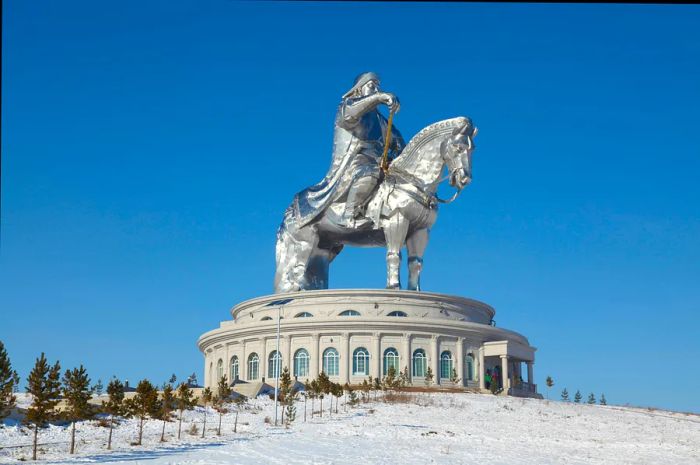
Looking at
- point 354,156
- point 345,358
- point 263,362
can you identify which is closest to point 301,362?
point 263,362

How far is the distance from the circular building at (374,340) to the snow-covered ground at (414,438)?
722 centimetres

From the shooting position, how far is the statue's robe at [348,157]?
44406 millimetres

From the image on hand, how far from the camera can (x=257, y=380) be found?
1781 inches

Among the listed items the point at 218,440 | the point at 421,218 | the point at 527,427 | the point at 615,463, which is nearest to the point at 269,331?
the point at 421,218

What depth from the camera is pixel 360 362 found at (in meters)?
43.6

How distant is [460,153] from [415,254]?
6235 mm

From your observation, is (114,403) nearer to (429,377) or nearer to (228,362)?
(429,377)

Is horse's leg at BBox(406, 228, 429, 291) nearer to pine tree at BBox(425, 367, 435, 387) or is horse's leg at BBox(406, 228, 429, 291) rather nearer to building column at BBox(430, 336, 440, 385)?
building column at BBox(430, 336, 440, 385)

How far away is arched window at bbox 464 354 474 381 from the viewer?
147 feet

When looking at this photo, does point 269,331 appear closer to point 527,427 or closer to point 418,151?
point 418,151

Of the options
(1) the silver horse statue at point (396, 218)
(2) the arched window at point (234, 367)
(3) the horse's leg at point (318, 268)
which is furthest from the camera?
(2) the arched window at point (234, 367)

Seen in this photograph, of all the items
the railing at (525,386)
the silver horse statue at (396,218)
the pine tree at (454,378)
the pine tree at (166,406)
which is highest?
the silver horse statue at (396,218)

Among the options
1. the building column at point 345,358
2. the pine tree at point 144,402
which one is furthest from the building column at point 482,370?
the pine tree at point 144,402

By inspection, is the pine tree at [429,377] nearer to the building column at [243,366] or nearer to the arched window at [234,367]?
the building column at [243,366]
